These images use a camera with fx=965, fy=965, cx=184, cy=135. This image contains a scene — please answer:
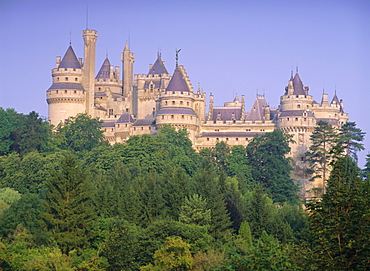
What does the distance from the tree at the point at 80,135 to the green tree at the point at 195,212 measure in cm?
3893

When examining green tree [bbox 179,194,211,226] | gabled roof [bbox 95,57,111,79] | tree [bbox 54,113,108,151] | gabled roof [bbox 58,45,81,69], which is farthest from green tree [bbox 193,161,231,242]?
gabled roof [bbox 95,57,111,79]

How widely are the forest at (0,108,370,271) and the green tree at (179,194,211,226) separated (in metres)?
0.09

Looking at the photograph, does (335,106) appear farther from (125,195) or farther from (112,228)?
(112,228)

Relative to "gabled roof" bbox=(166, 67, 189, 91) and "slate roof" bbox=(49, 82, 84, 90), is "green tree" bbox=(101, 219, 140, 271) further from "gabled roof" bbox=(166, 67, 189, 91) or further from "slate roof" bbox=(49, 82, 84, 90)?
"slate roof" bbox=(49, 82, 84, 90)

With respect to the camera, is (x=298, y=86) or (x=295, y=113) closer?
(x=295, y=113)

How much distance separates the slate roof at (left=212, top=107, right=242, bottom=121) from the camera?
111562 millimetres

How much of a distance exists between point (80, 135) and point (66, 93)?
643 centimetres

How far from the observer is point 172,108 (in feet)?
340

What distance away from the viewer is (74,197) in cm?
6656

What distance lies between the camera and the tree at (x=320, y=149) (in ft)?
331

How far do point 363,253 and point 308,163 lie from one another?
66699 millimetres

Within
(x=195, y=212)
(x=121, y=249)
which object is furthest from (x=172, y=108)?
(x=121, y=249)

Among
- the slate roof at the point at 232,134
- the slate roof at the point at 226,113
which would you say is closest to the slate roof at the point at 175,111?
the slate roof at the point at 232,134

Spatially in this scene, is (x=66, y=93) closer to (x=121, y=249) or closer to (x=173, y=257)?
(x=121, y=249)
